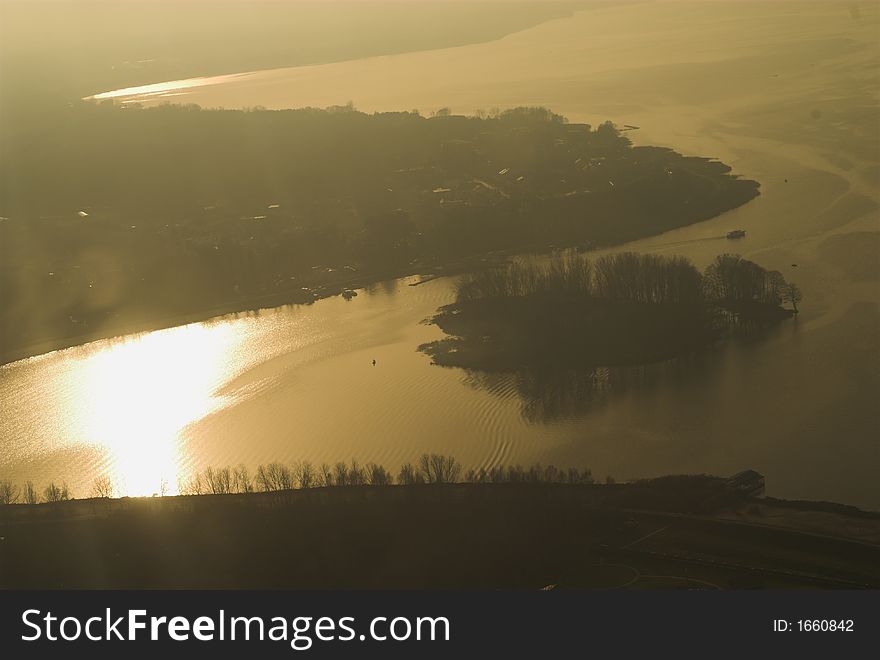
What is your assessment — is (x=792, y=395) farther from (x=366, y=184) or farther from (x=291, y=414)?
(x=366, y=184)

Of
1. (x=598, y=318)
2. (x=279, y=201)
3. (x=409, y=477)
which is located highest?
(x=279, y=201)

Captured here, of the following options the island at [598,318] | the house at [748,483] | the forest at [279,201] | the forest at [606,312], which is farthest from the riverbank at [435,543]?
the forest at [279,201]

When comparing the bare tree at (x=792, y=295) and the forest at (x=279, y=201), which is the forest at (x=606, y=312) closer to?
the bare tree at (x=792, y=295)

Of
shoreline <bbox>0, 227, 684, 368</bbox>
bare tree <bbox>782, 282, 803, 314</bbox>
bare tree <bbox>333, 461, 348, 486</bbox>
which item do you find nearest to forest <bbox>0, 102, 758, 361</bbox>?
shoreline <bbox>0, 227, 684, 368</bbox>

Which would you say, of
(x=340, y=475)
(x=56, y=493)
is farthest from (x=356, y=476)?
(x=56, y=493)

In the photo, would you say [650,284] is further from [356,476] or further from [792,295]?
[356,476]
